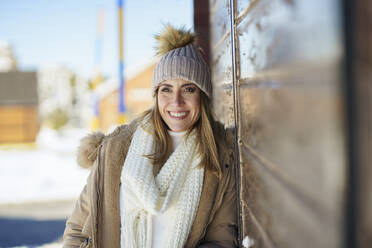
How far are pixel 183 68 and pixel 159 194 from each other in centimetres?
65

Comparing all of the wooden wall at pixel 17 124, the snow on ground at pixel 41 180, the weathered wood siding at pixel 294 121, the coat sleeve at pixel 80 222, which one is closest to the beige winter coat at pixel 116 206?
the coat sleeve at pixel 80 222

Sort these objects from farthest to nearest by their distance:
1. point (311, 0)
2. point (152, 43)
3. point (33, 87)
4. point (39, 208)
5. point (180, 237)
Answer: point (33, 87), point (39, 208), point (152, 43), point (180, 237), point (311, 0)

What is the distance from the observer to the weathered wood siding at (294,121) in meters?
0.52

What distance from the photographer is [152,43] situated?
2178mm

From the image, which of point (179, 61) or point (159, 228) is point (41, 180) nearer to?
point (159, 228)

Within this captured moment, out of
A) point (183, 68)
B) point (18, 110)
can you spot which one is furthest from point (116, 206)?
point (18, 110)

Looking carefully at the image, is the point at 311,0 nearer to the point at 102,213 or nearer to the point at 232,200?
the point at 232,200

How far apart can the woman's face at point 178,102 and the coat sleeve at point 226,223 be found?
368 mm

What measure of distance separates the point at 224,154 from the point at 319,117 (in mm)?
1390

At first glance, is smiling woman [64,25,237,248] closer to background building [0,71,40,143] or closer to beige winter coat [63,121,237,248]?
beige winter coat [63,121,237,248]

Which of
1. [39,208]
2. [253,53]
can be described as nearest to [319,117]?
[253,53]

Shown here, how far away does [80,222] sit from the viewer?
201 cm

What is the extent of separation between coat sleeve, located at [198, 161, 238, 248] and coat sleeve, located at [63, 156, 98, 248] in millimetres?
620

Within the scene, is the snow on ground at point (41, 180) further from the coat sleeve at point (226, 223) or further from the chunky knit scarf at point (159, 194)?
the coat sleeve at point (226, 223)
